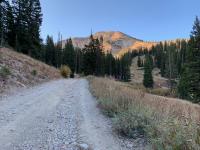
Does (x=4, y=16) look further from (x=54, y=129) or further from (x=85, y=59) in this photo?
(x=54, y=129)

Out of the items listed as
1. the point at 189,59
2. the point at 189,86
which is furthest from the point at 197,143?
the point at 189,59

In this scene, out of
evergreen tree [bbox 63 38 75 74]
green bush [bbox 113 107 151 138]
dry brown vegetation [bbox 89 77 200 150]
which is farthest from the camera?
evergreen tree [bbox 63 38 75 74]

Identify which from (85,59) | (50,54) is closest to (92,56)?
(85,59)

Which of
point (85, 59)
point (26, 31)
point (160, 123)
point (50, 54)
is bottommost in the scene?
point (160, 123)

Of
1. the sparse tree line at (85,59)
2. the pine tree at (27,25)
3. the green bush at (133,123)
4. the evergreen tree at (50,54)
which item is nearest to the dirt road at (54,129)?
the green bush at (133,123)

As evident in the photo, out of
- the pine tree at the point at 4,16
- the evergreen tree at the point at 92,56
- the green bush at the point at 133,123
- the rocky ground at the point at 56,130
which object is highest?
the pine tree at the point at 4,16

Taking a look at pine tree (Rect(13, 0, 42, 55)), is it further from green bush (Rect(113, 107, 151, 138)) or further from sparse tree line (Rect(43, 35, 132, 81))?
green bush (Rect(113, 107, 151, 138))

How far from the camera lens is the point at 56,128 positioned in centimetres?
783

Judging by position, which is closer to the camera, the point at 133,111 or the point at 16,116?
the point at 133,111

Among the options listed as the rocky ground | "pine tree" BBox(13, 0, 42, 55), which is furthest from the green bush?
"pine tree" BBox(13, 0, 42, 55)

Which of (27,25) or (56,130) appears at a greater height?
(27,25)

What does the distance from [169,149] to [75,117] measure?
16.6 ft

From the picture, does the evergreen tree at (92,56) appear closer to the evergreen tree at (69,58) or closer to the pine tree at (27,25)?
the pine tree at (27,25)

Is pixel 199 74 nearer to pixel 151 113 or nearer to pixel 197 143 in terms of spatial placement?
pixel 151 113
